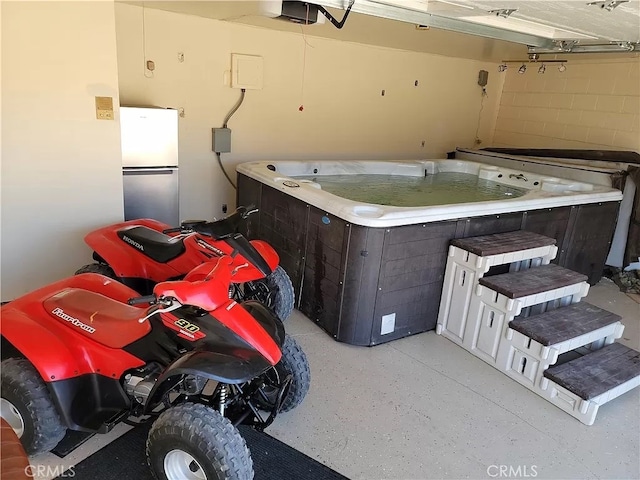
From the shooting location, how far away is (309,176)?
4.31 metres

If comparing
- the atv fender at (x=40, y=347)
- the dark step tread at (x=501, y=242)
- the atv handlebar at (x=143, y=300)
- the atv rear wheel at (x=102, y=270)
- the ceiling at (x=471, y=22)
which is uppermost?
the ceiling at (x=471, y=22)

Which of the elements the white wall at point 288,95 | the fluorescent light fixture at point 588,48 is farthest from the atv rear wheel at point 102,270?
the fluorescent light fixture at point 588,48

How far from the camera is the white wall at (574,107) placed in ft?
15.0

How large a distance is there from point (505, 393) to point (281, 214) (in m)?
1.81

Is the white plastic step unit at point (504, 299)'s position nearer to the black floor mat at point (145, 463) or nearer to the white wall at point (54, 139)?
the black floor mat at point (145, 463)

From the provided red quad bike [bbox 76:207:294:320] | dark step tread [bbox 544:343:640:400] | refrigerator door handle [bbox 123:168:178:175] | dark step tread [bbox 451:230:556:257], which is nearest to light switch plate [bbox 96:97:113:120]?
refrigerator door handle [bbox 123:168:178:175]

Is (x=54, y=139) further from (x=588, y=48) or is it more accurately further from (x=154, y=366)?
(x=588, y=48)

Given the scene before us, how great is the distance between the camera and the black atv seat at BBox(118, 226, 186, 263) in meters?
2.49

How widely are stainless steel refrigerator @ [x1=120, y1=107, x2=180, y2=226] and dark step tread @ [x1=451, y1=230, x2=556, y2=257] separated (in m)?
2.08

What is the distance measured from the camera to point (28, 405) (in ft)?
5.64

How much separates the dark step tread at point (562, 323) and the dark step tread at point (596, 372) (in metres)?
0.15

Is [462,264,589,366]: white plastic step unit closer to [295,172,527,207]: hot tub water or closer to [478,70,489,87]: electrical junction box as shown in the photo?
[295,172,527,207]: hot tub water

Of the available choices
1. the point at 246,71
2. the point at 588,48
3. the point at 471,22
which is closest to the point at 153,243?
the point at 246,71

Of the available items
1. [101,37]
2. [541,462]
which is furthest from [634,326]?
[101,37]
